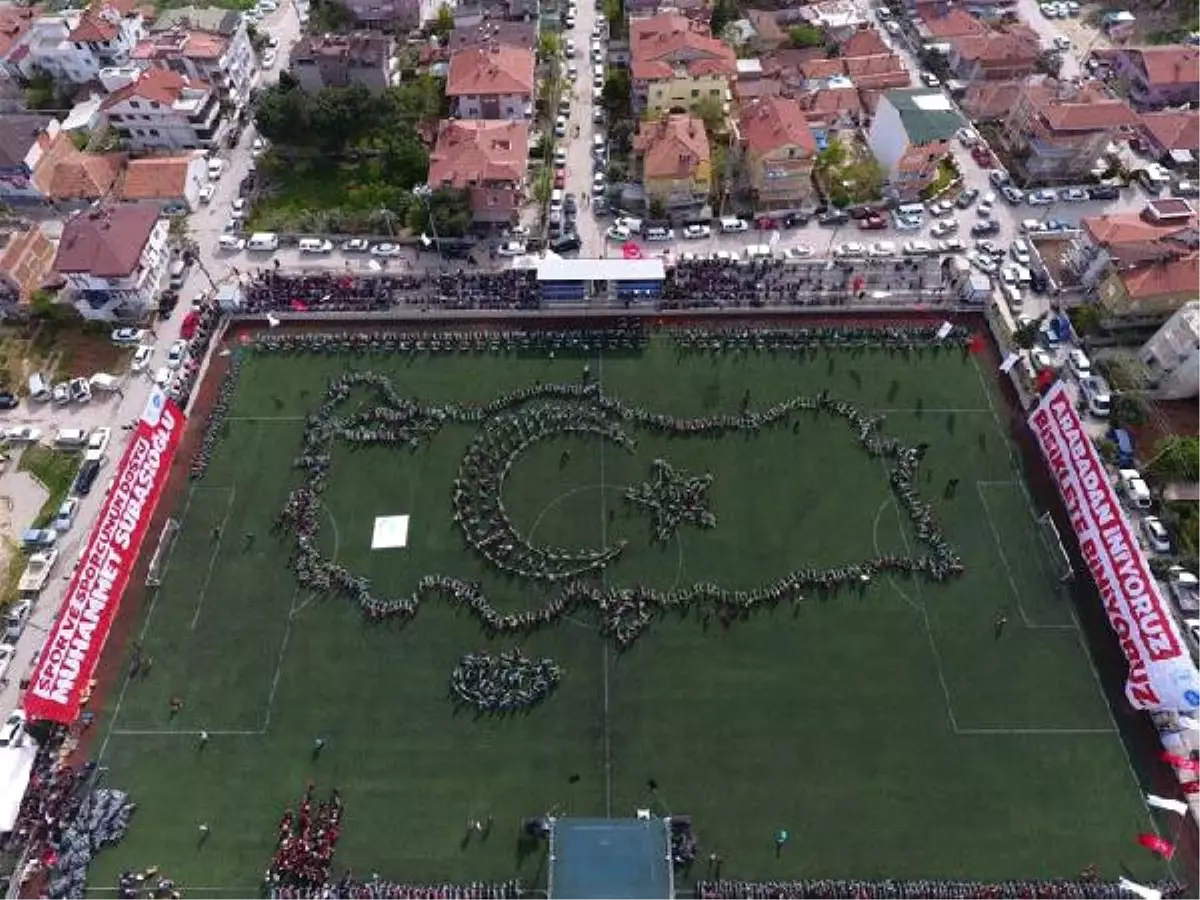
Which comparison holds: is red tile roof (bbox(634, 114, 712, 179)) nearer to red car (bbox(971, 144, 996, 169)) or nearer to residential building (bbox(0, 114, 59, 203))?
red car (bbox(971, 144, 996, 169))

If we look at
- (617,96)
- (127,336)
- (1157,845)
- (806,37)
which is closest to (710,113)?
(617,96)

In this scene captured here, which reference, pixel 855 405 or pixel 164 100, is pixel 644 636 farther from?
pixel 164 100

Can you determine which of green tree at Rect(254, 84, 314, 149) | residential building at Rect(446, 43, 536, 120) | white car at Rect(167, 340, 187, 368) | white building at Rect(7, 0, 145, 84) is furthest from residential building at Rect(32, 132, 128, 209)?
residential building at Rect(446, 43, 536, 120)

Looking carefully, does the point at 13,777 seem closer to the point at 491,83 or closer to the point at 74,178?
the point at 74,178

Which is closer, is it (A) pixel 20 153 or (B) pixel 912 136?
(B) pixel 912 136

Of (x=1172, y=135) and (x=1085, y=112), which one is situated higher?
(x=1085, y=112)

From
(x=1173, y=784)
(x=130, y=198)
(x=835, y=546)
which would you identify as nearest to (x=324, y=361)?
(x=130, y=198)
